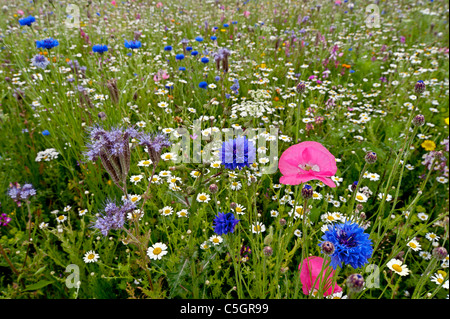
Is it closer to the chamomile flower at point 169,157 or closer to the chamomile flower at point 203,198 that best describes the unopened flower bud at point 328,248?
the chamomile flower at point 203,198

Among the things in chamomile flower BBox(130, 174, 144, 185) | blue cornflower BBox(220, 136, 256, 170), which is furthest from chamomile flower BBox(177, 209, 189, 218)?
blue cornflower BBox(220, 136, 256, 170)

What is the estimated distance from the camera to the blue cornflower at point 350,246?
0.81 metres

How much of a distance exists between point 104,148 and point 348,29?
15.0ft

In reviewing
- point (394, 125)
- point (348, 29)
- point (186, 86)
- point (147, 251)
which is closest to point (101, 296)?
point (147, 251)

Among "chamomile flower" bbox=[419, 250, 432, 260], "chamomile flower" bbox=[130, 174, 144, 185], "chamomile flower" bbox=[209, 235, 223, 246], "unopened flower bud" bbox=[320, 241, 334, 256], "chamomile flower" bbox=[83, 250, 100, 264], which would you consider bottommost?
"chamomile flower" bbox=[419, 250, 432, 260]

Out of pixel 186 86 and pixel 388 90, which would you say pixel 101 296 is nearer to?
pixel 186 86

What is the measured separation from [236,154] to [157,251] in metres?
0.74

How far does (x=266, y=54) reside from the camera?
11.7 ft

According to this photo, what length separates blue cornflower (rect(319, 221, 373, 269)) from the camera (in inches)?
31.9

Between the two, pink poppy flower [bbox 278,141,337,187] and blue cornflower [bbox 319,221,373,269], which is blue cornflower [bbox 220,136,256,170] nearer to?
pink poppy flower [bbox 278,141,337,187]

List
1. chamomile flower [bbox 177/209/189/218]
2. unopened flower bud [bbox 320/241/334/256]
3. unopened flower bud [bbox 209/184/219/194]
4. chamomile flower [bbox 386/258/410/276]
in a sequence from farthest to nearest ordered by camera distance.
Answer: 1. chamomile flower [bbox 177/209/189/218]
2. chamomile flower [bbox 386/258/410/276]
3. unopened flower bud [bbox 209/184/219/194]
4. unopened flower bud [bbox 320/241/334/256]

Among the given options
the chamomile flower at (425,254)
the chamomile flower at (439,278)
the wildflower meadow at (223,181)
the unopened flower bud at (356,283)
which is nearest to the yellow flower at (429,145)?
the wildflower meadow at (223,181)

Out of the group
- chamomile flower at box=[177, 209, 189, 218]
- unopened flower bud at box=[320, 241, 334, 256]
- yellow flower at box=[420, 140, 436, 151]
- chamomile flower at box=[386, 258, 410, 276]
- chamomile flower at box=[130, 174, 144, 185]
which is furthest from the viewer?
yellow flower at box=[420, 140, 436, 151]

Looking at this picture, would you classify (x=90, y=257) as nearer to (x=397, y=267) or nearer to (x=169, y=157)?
(x=169, y=157)
